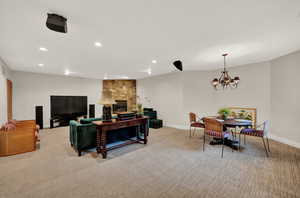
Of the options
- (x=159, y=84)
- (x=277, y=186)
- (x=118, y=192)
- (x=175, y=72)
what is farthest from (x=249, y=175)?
(x=159, y=84)

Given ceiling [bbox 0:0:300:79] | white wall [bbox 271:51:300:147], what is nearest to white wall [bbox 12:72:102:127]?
ceiling [bbox 0:0:300:79]

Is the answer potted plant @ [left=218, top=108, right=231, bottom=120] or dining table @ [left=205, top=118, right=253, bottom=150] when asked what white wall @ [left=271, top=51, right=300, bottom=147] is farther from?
potted plant @ [left=218, top=108, right=231, bottom=120]

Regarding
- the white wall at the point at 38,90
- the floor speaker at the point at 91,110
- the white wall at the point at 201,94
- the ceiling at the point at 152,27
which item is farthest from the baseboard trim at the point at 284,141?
the white wall at the point at 38,90

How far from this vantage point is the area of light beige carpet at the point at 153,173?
1.72 m

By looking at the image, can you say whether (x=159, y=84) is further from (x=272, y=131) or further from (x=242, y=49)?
(x=272, y=131)

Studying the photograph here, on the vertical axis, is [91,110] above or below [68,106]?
below

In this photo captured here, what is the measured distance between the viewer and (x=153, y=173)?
2.16 m

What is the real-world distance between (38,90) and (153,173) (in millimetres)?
6294

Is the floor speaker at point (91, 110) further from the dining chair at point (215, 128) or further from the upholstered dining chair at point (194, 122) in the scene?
the dining chair at point (215, 128)

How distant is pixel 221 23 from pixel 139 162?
2.93 meters

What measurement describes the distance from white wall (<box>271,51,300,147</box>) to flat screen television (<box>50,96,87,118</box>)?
26.2ft

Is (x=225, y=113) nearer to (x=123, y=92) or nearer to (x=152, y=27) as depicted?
(x=152, y=27)

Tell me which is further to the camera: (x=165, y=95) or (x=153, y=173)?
(x=165, y=95)

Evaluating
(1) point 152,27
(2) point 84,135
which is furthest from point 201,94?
(2) point 84,135
